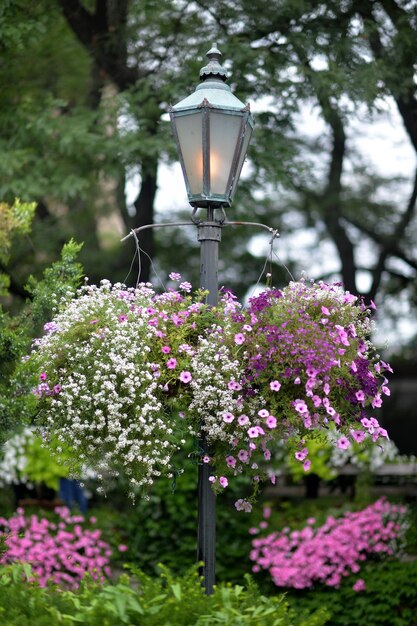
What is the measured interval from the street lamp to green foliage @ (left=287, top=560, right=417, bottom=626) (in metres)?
5.15

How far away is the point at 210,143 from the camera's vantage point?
16.0 ft

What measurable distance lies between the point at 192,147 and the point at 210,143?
0.11 m

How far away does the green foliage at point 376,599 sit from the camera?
8.57 m

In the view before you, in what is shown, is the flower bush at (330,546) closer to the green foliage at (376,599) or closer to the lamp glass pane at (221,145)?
the green foliage at (376,599)

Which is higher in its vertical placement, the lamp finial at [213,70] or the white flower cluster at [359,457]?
the lamp finial at [213,70]

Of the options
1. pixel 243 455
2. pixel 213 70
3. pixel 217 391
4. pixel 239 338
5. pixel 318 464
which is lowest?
pixel 243 455

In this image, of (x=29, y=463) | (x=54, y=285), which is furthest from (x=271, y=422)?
(x=29, y=463)

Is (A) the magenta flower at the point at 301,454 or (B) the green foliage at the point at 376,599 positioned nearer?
(A) the magenta flower at the point at 301,454

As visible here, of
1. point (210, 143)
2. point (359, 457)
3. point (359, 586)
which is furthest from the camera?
point (359, 457)

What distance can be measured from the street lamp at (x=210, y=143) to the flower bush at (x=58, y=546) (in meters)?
5.67

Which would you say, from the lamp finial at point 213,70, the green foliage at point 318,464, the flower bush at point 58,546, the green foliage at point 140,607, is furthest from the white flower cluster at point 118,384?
the green foliage at point 318,464

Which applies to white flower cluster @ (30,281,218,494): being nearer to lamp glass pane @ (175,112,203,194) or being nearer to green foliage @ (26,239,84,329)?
lamp glass pane @ (175,112,203,194)

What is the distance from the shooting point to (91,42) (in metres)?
11.5

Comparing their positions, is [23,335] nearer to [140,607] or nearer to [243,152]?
[243,152]
